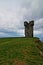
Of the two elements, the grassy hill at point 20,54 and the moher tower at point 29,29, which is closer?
the grassy hill at point 20,54

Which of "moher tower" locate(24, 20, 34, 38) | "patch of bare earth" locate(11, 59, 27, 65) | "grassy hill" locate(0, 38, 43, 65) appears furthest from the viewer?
"moher tower" locate(24, 20, 34, 38)

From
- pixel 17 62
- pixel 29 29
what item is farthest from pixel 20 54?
pixel 29 29

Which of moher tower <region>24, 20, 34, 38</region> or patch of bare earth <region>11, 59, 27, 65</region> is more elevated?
moher tower <region>24, 20, 34, 38</region>

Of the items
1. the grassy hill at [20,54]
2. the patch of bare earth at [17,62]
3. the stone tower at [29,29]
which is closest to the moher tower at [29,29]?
the stone tower at [29,29]

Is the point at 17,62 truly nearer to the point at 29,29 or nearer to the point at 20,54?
the point at 20,54

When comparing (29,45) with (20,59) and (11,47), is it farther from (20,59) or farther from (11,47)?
(20,59)

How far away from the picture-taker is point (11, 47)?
4191 centimetres

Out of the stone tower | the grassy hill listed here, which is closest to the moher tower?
the stone tower

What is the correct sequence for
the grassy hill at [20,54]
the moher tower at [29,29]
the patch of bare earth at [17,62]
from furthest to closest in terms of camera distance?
the moher tower at [29,29] → the grassy hill at [20,54] → the patch of bare earth at [17,62]

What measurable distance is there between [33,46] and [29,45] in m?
1.04

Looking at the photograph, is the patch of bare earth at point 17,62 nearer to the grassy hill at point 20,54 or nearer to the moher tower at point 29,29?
the grassy hill at point 20,54

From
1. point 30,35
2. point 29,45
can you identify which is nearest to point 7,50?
point 29,45

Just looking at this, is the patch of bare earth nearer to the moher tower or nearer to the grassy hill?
the grassy hill

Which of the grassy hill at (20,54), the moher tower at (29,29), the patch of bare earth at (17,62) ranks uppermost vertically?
the moher tower at (29,29)
